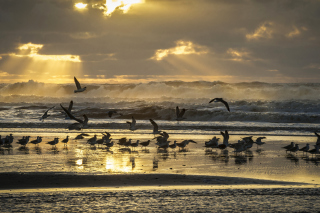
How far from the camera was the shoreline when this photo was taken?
1139 centimetres

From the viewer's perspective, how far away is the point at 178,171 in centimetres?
1355

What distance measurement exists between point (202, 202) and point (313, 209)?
7.91 ft

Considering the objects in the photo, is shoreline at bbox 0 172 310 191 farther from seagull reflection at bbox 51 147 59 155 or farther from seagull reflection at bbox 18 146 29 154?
seagull reflection at bbox 18 146 29 154

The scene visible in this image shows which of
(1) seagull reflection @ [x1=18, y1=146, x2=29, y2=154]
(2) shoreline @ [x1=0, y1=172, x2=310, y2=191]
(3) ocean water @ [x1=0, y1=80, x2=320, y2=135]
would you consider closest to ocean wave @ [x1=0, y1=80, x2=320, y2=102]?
(3) ocean water @ [x1=0, y1=80, x2=320, y2=135]

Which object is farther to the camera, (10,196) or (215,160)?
(215,160)

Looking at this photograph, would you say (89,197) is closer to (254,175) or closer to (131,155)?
(254,175)

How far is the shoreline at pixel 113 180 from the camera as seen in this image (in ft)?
37.4

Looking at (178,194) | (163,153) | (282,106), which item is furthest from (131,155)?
(282,106)

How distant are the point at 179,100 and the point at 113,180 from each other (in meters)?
73.0

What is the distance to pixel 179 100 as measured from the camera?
278 feet

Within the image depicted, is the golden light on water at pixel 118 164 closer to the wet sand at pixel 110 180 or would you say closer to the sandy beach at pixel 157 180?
the sandy beach at pixel 157 180

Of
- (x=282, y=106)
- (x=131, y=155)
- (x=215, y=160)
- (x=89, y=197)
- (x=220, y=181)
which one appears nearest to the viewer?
(x=89, y=197)

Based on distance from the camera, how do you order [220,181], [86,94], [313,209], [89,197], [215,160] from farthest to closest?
[86,94], [215,160], [220,181], [89,197], [313,209]

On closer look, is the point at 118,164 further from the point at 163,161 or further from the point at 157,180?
the point at 157,180
